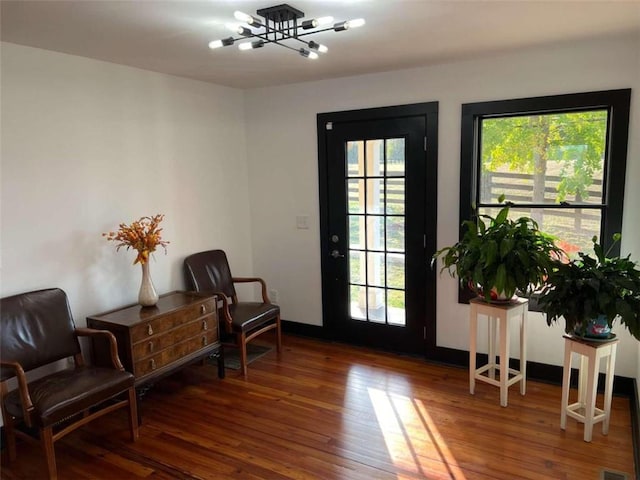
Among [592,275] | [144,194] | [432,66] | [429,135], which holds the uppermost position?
[432,66]

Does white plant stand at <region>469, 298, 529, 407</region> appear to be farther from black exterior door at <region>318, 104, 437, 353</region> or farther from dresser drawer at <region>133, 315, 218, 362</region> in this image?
dresser drawer at <region>133, 315, 218, 362</region>

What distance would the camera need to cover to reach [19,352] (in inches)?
104

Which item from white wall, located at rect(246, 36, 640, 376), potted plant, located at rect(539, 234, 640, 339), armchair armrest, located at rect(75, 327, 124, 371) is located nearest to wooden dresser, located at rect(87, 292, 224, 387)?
armchair armrest, located at rect(75, 327, 124, 371)

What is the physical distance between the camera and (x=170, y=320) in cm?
319

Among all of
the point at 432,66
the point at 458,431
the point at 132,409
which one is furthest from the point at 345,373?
the point at 432,66

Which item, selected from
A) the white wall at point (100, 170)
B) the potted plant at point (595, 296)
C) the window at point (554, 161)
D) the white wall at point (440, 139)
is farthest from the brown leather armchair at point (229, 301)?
the potted plant at point (595, 296)

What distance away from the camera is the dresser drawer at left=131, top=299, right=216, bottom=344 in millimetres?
2949

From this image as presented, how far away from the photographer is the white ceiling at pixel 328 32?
7.34 ft

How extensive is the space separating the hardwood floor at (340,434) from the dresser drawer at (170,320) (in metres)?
0.57

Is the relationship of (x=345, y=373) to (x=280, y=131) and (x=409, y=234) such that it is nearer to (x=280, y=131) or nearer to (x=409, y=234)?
(x=409, y=234)

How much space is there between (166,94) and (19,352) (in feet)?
7.18

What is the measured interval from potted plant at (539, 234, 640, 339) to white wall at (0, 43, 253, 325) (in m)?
2.89

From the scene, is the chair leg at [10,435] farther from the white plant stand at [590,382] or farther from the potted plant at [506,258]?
the white plant stand at [590,382]

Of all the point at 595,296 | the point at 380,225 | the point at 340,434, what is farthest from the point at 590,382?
the point at 380,225
